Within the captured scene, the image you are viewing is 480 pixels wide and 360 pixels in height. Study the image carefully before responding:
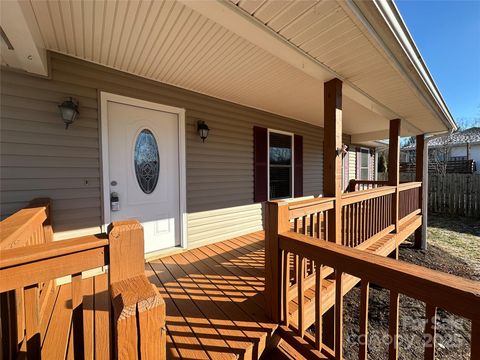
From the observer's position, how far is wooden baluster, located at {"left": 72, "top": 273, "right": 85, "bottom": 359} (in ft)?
3.25

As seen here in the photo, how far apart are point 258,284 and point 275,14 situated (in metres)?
2.43

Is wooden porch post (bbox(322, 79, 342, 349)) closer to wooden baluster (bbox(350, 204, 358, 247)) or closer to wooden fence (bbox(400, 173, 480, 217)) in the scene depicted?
wooden baluster (bbox(350, 204, 358, 247))

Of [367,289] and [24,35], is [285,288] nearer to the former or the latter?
[367,289]

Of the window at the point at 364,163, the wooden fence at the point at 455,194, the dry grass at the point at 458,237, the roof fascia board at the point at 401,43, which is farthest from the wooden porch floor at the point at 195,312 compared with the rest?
the wooden fence at the point at 455,194

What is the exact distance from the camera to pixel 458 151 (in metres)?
15.5

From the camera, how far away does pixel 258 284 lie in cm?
235

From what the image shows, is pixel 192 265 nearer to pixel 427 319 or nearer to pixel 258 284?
pixel 258 284

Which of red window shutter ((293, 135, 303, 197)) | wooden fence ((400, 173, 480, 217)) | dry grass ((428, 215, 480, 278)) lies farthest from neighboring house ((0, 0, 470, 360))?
wooden fence ((400, 173, 480, 217))

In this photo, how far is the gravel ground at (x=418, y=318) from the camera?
9.30 ft

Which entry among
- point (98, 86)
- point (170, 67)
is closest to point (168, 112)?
point (170, 67)

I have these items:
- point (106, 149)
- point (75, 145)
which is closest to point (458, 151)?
point (106, 149)

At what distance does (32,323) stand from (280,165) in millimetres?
4442

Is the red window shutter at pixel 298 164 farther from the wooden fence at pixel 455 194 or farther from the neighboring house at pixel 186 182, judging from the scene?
the wooden fence at pixel 455 194

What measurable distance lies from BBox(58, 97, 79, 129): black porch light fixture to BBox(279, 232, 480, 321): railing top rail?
262cm
